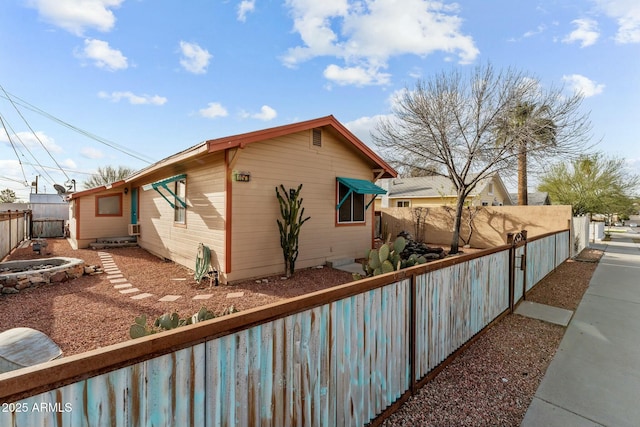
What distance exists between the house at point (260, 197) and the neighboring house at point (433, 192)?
1073 cm

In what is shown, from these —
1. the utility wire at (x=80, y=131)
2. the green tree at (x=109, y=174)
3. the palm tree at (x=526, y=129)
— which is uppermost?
the utility wire at (x=80, y=131)

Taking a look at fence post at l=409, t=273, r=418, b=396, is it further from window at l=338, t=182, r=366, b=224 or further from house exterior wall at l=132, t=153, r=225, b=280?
window at l=338, t=182, r=366, b=224

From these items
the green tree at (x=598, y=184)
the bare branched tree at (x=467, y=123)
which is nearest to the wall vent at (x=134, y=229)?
the bare branched tree at (x=467, y=123)

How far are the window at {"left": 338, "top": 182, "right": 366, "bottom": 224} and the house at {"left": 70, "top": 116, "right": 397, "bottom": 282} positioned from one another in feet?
0.11

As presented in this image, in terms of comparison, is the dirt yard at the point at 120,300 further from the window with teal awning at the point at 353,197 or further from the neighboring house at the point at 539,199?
the neighboring house at the point at 539,199

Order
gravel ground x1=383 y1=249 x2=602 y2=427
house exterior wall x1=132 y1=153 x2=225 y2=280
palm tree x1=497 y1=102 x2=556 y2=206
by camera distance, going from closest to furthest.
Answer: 1. gravel ground x1=383 y1=249 x2=602 y2=427
2. house exterior wall x1=132 y1=153 x2=225 y2=280
3. palm tree x1=497 y1=102 x2=556 y2=206

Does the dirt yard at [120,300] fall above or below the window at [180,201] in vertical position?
below

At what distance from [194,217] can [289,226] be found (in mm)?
2666

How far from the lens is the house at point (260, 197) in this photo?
648 centimetres

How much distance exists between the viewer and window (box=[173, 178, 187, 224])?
809cm

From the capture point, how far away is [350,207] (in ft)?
30.9

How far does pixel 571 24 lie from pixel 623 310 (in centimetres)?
737

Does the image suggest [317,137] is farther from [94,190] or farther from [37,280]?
[94,190]

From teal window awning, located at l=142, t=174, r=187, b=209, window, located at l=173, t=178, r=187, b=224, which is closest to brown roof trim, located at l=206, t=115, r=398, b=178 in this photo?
teal window awning, located at l=142, t=174, r=187, b=209
